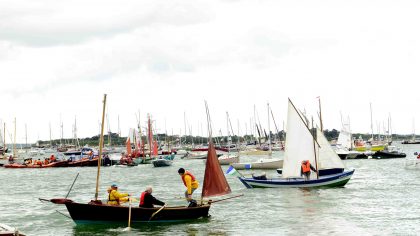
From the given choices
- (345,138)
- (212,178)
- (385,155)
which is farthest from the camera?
(345,138)

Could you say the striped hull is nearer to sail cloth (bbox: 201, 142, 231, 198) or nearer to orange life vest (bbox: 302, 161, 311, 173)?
orange life vest (bbox: 302, 161, 311, 173)

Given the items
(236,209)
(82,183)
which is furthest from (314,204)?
(82,183)

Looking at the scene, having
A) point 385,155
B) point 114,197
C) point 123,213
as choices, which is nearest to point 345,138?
point 385,155

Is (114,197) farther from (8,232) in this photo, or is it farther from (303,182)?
(303,182)

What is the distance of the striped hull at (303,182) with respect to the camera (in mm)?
44125

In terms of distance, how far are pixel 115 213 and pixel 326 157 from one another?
913 inches

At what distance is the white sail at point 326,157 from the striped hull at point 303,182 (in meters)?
1.05

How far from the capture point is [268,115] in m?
110

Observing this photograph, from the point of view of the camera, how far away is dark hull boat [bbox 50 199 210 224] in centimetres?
2725

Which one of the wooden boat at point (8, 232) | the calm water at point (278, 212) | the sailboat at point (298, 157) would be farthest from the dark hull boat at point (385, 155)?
the wooden boat at point (8, 232)

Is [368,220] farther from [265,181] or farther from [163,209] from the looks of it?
[265,181]

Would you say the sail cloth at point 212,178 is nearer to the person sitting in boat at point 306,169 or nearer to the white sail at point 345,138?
the person sitting in boat at point 306,169

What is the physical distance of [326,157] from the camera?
152ft

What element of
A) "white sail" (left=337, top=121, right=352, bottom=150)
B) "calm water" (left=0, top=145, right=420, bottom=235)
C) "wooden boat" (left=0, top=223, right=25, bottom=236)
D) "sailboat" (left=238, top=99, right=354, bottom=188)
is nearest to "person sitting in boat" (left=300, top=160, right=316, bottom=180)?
"sailboat" (left=238, top=99, right=354, bottom=188)
